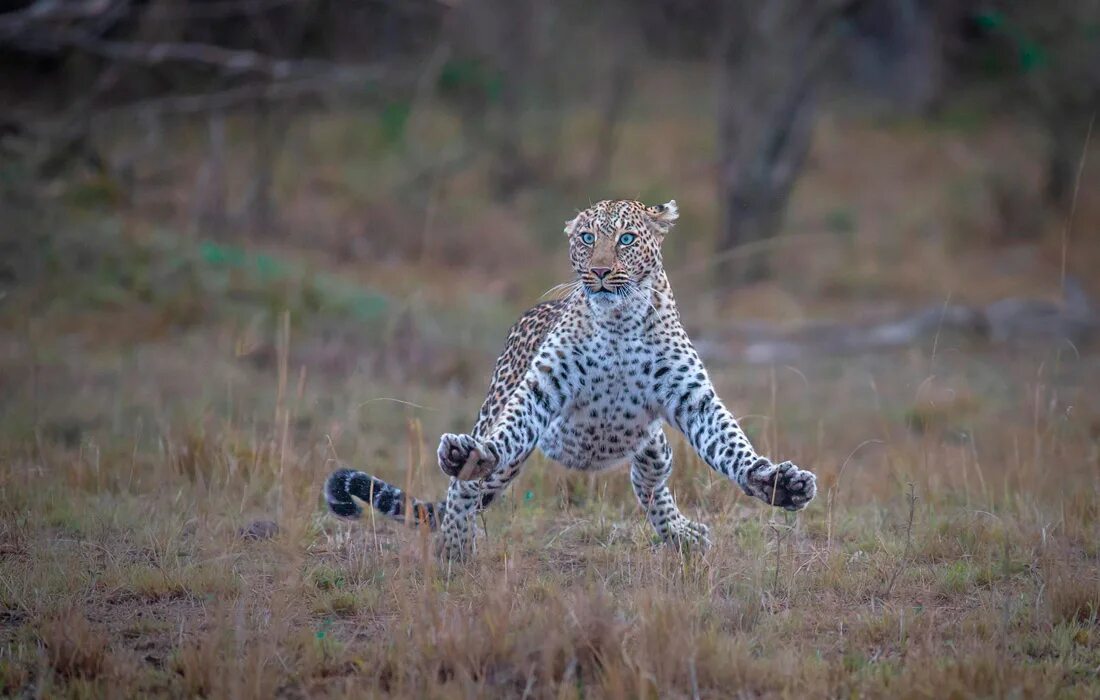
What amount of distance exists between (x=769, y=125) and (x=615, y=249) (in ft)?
33.8

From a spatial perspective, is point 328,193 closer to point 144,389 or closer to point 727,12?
point 727,12

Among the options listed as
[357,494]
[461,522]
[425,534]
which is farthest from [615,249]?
[425,534]

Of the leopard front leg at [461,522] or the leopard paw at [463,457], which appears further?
the leopard front leg at [461,522]

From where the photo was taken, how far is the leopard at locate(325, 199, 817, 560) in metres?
5.56

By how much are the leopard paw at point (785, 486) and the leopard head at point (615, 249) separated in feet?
3.30

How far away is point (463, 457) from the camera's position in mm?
4949

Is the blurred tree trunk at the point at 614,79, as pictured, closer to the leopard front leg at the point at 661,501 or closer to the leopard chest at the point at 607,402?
the leopard front leg at the point at 661,501

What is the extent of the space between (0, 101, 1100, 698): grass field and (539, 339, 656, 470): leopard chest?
1.58 feet

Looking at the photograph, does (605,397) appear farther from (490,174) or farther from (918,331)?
(490,174)

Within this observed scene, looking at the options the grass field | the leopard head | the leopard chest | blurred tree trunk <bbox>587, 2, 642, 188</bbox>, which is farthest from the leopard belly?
blurred tree trunk <bbox>587, 2, 642, 188</bbox>

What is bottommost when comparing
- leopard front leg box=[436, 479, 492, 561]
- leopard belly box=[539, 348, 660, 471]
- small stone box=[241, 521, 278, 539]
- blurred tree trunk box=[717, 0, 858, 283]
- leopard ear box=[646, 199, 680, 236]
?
small stone box=[241, 521, 278, 539]

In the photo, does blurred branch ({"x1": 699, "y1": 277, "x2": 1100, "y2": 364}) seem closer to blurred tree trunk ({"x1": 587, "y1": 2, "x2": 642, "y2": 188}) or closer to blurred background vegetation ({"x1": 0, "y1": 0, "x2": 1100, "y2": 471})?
blurred background vegetation ({"x1": 0, "y1": 0, "x2": 1100, "y2": 471})

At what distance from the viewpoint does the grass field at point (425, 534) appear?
436cm

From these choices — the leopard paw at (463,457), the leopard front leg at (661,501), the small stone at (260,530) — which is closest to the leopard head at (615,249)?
the leopard front leg at (661,501)
